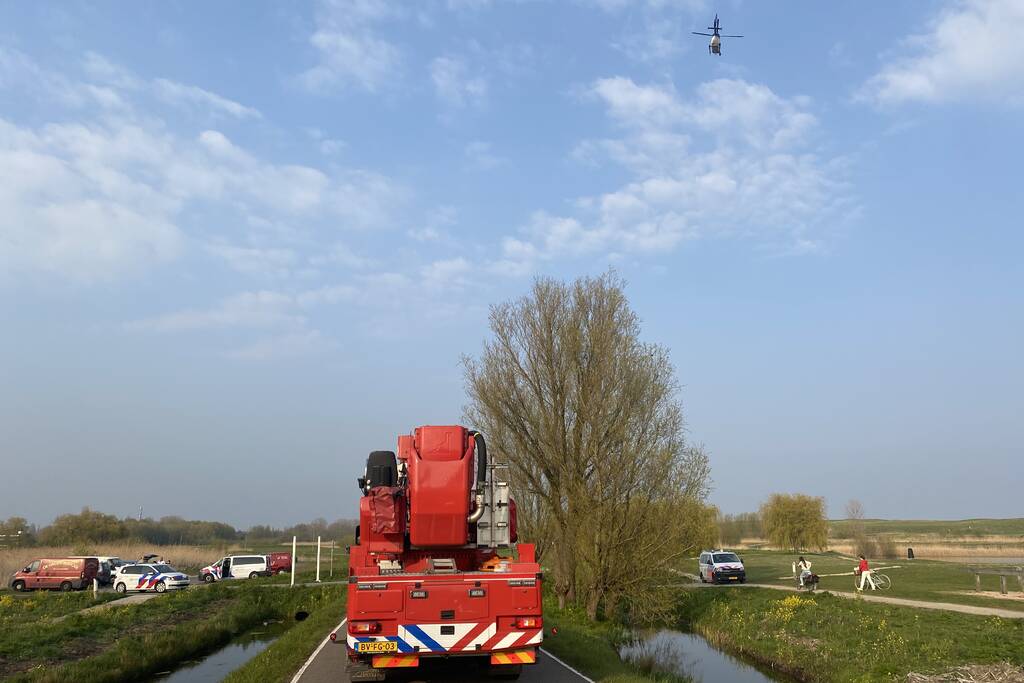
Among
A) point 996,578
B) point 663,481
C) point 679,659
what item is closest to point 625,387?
point 663,481

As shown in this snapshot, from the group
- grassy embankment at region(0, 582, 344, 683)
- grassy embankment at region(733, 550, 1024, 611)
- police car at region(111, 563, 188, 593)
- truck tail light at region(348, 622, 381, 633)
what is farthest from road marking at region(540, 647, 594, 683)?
police car at region(111, 563, 188, 593)

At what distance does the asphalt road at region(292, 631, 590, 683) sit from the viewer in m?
11.8

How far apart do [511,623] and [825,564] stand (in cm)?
4777

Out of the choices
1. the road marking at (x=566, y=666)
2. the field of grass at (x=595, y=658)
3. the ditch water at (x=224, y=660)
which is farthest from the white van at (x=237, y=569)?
the road marking at (x=566, y=666)

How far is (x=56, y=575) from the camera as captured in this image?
39875 millimetres

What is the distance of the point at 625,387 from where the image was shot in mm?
24891

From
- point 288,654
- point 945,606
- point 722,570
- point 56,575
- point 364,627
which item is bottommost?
point 945,606

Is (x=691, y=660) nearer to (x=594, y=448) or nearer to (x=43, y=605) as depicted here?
(x=594, y=448)

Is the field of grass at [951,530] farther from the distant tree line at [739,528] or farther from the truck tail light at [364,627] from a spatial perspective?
the truck tail light at [364,627]

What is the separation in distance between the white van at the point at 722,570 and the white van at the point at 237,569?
2652 cm

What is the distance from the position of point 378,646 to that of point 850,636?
577 inches

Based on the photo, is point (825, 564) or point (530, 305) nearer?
point (530, 305)

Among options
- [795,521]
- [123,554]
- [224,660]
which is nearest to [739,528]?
[795,521]

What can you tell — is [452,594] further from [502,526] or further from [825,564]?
[825,564]
